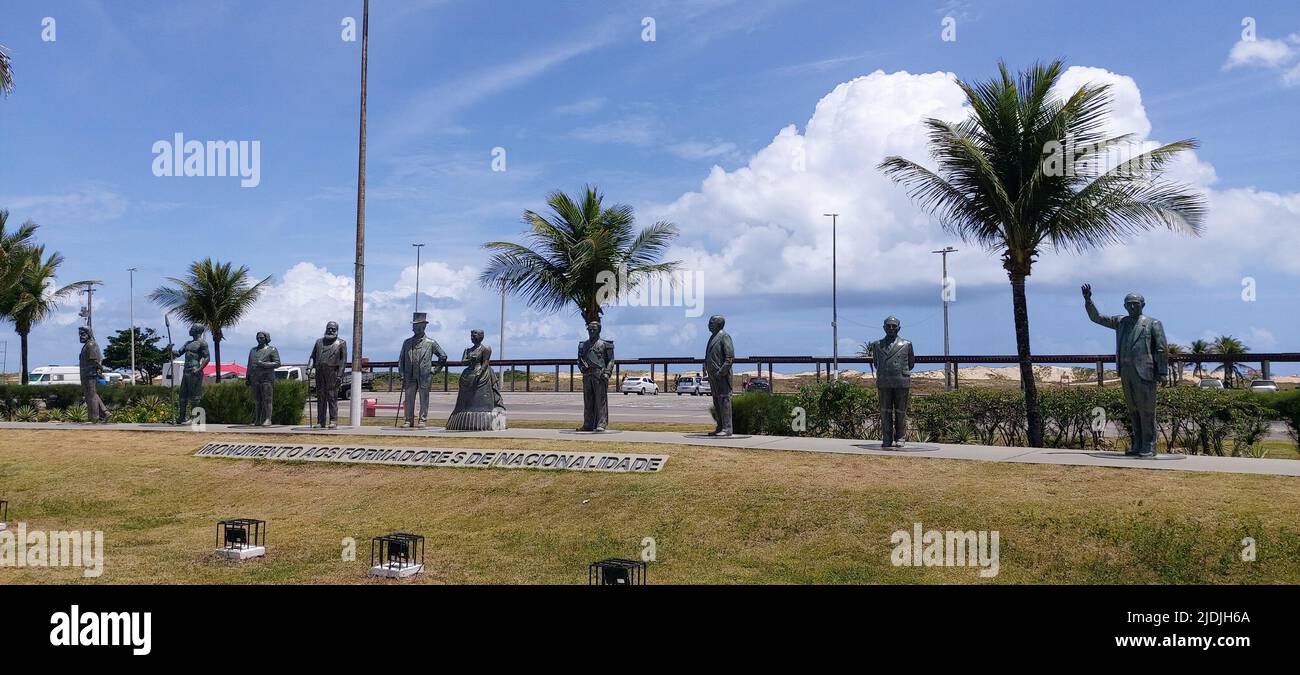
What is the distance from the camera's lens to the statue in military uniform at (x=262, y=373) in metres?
19.1

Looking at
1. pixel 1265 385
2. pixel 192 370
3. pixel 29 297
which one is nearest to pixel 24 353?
pixel 29 297

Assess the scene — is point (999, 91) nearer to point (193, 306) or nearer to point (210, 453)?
point (210, 453)

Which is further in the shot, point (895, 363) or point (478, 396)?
point (478, 396)

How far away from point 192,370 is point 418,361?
5.33m

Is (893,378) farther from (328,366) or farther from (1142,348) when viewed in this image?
(328,366)

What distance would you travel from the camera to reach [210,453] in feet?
53.6

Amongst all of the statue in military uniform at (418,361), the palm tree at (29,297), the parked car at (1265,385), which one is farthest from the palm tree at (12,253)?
the parked car at (1265,385)

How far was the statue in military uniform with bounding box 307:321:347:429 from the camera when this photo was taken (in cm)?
1827

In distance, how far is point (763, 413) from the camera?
53.2 ft

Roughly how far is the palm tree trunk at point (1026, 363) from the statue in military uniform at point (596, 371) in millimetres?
6637

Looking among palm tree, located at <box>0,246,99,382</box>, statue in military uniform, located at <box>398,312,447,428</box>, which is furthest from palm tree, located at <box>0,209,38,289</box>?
→ statue in military uniform, located at <box>398,312,447,428</box>

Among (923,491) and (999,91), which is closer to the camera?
(923,491)
